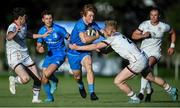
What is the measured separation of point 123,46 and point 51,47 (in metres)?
2.69

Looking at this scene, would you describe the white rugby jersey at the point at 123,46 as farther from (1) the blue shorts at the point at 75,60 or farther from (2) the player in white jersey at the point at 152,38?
(1) the blue shorts at the point at 75,60

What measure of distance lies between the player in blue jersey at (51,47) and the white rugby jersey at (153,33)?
84.2 inches

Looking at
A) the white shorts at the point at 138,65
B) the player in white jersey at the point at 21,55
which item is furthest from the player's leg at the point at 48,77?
the white shorts at the point at 138,65

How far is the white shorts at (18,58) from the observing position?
21.3m

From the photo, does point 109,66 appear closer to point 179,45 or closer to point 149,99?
point 179,45

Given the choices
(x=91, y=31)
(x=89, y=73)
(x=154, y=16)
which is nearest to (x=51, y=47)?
(x=91, y=31)

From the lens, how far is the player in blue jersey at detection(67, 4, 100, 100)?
21.2 meters

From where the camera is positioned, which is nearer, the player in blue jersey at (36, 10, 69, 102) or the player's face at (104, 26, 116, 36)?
the player's face at (104, 26, 116, 36)

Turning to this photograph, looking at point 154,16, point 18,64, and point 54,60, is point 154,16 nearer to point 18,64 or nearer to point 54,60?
point 54,60

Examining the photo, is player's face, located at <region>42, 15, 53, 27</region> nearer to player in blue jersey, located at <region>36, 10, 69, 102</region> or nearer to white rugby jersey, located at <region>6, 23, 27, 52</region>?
player in blue jersey, located at <region>36, 10, 69, 102</region>

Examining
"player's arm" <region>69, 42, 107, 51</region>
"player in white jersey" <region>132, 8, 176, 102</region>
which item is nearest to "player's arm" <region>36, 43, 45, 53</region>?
"player's arm" <region>69, 42, 107, 51</region>

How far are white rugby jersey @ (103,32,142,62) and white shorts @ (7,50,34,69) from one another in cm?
264

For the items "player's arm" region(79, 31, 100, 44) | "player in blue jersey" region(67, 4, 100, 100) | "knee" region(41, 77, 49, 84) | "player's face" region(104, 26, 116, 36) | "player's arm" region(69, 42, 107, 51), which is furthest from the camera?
"knee" region(41, 77, 49, 84)

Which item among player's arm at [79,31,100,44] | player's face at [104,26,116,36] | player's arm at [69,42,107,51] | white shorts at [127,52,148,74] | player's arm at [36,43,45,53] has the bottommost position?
white shorts at [127,52,148,74]
